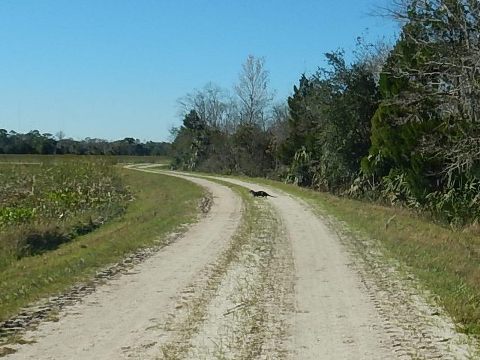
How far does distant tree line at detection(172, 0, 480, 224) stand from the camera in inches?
881

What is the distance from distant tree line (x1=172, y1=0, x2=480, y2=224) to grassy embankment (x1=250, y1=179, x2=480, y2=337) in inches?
80.8

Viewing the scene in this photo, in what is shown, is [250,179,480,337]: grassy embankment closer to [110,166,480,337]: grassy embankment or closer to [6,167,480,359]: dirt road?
[110,166,480,337]: grassy embankment

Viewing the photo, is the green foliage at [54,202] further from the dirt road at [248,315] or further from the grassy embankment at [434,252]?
the grassy embankment at [434,252]

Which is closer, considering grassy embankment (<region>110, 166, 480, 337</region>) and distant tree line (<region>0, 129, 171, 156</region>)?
grassy embankment (<region>110, 166, 480, 337</region>)

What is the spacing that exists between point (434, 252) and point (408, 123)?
12.5 m

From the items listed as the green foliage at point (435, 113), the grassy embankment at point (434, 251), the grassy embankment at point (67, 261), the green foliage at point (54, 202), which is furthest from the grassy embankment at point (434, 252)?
the green foliage at point (54, 202)

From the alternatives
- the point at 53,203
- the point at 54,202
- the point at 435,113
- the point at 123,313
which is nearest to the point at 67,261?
the point at 123,313

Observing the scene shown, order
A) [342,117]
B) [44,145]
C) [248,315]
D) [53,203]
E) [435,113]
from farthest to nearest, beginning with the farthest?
[44,145] < [342,117] < [53,203] < [435,113] < [248,315]

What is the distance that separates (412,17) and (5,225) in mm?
15814

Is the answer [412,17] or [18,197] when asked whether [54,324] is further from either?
[18,197]

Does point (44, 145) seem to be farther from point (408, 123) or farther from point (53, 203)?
point (408, 123)

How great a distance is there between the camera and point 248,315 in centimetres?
902

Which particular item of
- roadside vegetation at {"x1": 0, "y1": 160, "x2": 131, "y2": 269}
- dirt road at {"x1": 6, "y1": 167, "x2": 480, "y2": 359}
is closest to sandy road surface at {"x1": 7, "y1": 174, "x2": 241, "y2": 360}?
dirt road at {"x1": 6, "y1": 167, "x2": 480, "y2": 359}

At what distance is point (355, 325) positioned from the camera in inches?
336
